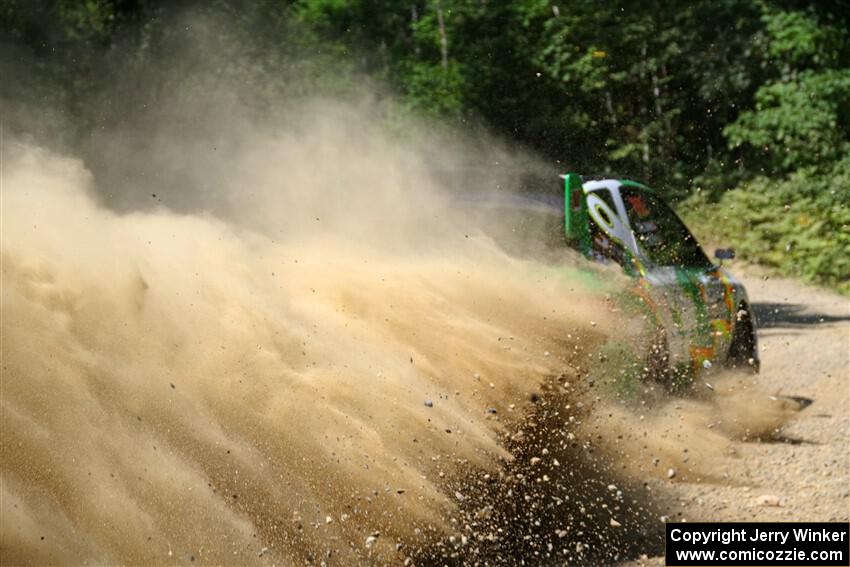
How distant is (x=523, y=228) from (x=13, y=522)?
431 centimetres

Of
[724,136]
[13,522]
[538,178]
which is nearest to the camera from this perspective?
[13,522]

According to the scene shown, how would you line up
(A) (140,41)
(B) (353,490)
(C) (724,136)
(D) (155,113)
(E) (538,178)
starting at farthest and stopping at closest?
1. (C) (724,136)
2. (A) (140,41)
3. (D) (155,113)
4. (E) (538,178)
5. (B) (353,490)

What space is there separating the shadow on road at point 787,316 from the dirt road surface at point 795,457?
2.42 feet

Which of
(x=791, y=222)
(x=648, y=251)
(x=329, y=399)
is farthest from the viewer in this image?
(x=791, y=222)

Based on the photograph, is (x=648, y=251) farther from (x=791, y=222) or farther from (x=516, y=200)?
(x=791, y=222)

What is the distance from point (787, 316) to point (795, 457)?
7137 millimetres

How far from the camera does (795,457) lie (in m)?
8.45

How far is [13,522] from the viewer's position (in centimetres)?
515

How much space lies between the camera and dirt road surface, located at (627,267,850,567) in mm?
7305

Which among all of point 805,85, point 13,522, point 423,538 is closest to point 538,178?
point 423,538

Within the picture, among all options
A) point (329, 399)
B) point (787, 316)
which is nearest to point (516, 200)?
point (329, 399)

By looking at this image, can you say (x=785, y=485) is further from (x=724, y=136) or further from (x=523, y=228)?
(x=724, y=136)

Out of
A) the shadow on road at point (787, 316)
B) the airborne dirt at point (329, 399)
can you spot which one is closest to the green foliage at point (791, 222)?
the shadow on road at point (787, 316)

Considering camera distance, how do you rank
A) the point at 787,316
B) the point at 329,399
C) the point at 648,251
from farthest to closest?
the point at 787,316 → the point at 648,251 → the point at 329,399
